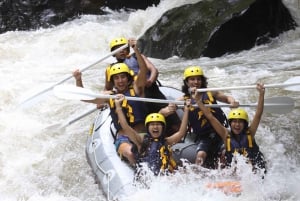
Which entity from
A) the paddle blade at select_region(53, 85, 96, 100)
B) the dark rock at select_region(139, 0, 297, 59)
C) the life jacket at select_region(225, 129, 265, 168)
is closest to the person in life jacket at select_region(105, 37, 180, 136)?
the paddle blade at select_region(53, 85, 96, 100)

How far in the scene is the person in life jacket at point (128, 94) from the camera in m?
4.43

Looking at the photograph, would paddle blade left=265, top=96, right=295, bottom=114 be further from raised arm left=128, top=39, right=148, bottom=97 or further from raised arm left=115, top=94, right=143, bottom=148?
raised arm left=115, top=94, right=143, bottom=148

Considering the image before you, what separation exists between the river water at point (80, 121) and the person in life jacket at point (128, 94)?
491mm

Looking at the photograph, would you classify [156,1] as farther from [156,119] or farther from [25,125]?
[156,119]

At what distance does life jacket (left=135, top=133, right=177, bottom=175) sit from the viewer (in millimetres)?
4090

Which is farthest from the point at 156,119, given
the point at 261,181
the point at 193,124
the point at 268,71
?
the point at 268,71

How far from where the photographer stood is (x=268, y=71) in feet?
25.1

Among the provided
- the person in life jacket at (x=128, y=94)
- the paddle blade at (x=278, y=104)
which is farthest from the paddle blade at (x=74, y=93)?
the paddle blade at (x=278, y=104)

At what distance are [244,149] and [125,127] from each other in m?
0.97

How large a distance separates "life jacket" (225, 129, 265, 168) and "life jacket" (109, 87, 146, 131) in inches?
32.4

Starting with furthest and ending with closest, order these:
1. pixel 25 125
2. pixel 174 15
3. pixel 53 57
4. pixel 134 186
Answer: pixel 53 57
pixel 174 15
pixel 25 125
pixel 134 186

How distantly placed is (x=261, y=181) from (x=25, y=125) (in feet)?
11.3

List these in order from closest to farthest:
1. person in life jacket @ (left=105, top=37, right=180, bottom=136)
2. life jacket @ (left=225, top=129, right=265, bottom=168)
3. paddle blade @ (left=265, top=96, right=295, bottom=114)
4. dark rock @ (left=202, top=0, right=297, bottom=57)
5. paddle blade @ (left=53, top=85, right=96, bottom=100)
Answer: life jacket @ (left=225, top=129, right=265, bottom=168) → paddle blade @ (left=53, top=85, right=96, bottom=100) → paddle blade @ (left=265, top=96, right=295, bottom=114) → person in life jacket @ (left=105, top=37, right=180, bottom=136) → dark rock @ (left=202, top=0, right=297, bottom=57)

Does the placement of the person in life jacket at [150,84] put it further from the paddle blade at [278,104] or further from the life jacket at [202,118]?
the paddle blade at [278,104]
